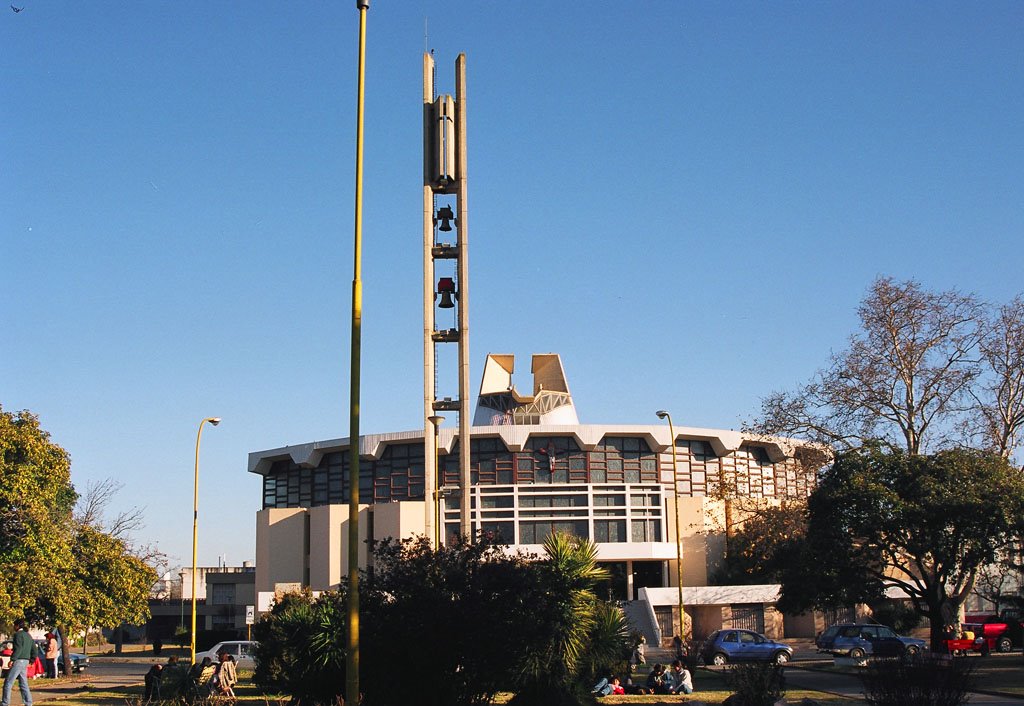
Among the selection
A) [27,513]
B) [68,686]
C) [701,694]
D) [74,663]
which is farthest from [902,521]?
[74,663]

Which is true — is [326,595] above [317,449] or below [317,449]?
below

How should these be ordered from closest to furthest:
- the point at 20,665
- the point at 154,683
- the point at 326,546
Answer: the point at 20,665 < the point at 154,683 < the point at 326,546

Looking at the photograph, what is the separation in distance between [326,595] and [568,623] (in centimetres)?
503

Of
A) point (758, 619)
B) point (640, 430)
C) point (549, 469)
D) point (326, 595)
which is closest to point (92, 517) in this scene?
point (549, 469)

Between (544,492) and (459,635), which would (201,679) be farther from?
(544,492)

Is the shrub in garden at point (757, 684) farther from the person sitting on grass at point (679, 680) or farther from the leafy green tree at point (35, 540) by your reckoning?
the leafy green tree at point (35, 540)

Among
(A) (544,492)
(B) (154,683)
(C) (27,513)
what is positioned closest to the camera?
(B) (154,683)

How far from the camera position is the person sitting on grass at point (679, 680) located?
27.8 metres

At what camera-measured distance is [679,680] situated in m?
28.1

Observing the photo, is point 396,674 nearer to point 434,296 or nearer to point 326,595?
point 326,595

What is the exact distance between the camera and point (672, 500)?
69.4 metres

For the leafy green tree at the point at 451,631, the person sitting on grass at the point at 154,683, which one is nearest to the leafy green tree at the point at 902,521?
the leafy green tree at the point at 451,631

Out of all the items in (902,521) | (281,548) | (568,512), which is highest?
(568,512)

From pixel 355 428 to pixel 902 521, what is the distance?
28091 mm
